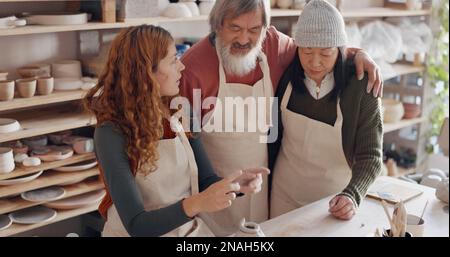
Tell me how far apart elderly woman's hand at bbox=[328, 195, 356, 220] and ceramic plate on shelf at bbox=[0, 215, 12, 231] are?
1.49 m

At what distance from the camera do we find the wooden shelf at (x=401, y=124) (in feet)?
13.3

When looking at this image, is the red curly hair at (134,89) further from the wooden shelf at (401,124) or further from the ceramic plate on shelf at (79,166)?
the wooden shelf at (401,124)

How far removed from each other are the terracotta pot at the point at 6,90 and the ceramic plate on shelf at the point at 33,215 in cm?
56

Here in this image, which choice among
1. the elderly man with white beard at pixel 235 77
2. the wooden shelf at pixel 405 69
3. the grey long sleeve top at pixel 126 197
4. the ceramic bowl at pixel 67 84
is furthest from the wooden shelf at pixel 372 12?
the grey long sleeve top at pixel 126 197

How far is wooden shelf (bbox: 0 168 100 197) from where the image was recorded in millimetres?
2607

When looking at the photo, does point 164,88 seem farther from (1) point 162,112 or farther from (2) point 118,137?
(2) point 118,137

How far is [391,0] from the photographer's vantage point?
4.24m

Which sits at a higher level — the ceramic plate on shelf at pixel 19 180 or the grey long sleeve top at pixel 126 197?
the grey long sleeve top at pixel 126 197

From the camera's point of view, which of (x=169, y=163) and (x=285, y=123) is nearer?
(x=169, y=163)

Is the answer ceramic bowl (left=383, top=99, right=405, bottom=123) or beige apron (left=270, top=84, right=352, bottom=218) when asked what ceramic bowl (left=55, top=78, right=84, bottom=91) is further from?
ceramic bowl (left=383, top=99, right=405, bottom=123)

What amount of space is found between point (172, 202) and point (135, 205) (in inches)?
7.8

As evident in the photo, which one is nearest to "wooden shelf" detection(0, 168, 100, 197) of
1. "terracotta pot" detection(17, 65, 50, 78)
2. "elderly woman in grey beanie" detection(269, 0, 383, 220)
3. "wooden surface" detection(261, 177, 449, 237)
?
"terracotta pot" detection(17, 65, 50, 78)

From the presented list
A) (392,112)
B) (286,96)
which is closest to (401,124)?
(392,112)

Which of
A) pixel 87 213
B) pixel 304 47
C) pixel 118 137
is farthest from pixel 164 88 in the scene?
pixel 87 213
